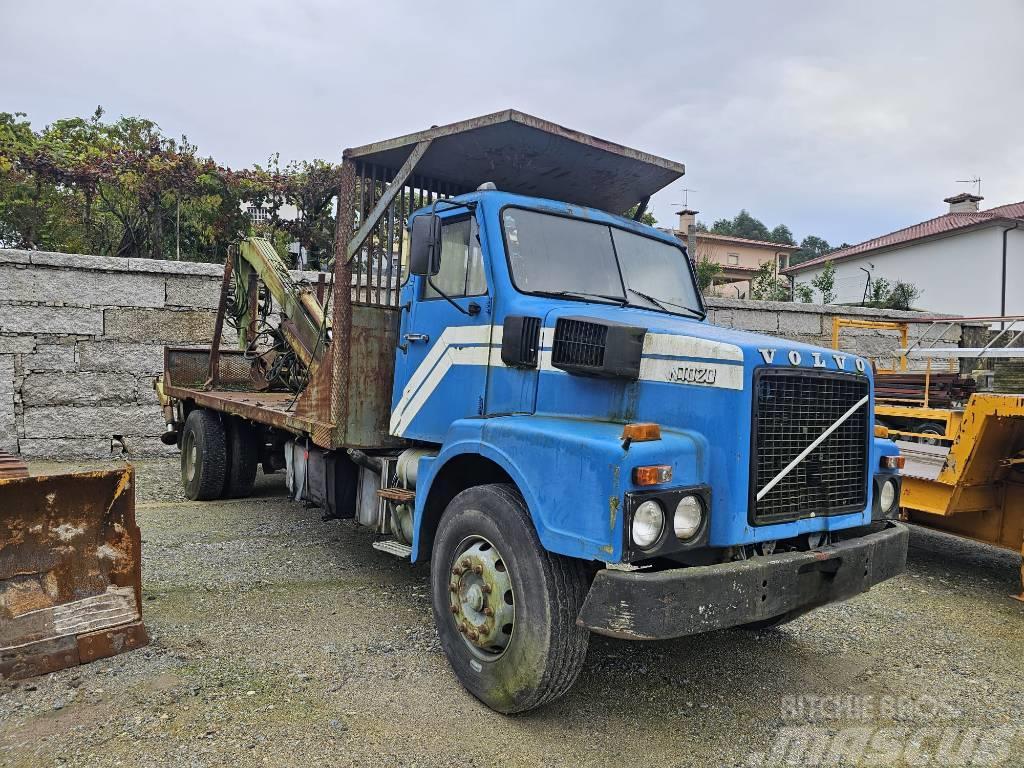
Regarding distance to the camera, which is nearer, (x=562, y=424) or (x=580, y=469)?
(x=580, y=469)

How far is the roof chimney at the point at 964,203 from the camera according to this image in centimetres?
2889

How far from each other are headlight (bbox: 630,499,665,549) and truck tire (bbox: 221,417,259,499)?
211 inches

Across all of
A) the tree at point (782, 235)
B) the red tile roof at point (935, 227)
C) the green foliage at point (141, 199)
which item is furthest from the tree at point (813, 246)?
the green foliage at point (141, 199)

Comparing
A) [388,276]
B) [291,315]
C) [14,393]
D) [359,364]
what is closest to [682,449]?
[359,364]

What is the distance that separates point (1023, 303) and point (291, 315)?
28.2 metres

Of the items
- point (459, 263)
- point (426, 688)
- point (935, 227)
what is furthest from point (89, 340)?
point (935, 227)

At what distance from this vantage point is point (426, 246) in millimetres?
3934

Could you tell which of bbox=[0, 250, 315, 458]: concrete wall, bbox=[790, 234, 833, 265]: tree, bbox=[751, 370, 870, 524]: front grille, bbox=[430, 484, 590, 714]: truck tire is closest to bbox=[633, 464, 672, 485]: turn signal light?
bbox=[751, 370, 870, 524]: front grille

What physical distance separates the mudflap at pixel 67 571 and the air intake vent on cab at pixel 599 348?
240 cm

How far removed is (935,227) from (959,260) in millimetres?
3001

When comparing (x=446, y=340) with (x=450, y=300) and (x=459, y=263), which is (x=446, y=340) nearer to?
(x=450, y=300)

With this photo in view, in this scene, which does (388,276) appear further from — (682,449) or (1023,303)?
(1023,303)

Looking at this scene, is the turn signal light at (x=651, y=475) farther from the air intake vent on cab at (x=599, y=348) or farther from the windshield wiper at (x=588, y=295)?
the windshield wiper at (x=588, y=295)

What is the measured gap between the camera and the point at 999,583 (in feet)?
18.6
